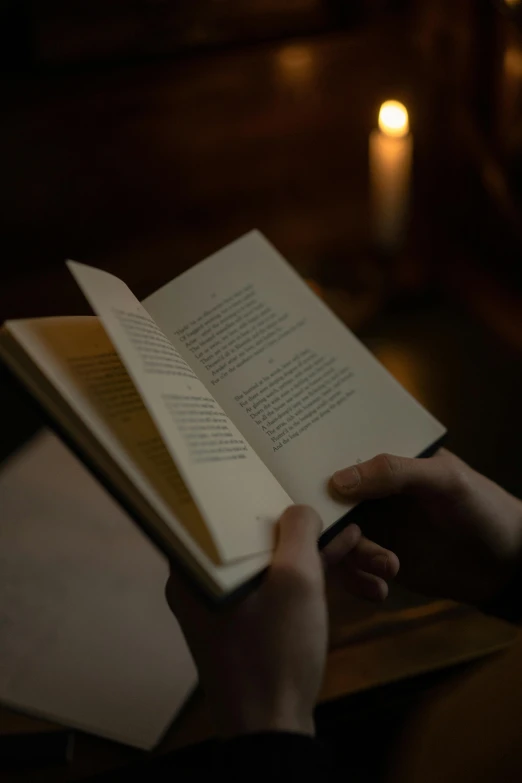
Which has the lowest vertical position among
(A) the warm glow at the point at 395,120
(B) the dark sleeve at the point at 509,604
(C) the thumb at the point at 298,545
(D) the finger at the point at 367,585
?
(B) the dark sleeve at the point at 509,604

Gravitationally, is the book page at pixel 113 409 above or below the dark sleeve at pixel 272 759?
above

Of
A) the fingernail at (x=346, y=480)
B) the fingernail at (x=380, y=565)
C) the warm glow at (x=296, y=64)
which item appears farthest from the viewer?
the warm glow at (x=296, y=64)

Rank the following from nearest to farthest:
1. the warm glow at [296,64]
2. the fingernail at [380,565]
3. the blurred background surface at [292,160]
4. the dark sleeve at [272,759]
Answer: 1. the dark sleeve at [272,759]
2. the fingernail at [380,565]
3. the blurred background surface at [292,160]
4. the warm glow at [296,64]

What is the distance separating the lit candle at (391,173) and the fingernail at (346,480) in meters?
0.76

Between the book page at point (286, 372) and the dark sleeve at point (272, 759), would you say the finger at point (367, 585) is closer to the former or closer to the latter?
the book page at point (286, 372)

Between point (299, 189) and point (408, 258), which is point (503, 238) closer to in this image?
point (408, 258)

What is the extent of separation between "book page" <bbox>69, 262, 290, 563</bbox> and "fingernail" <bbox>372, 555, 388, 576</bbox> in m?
0.19

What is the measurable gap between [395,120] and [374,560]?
2.61 feet

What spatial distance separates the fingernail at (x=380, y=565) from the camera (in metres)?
0.78

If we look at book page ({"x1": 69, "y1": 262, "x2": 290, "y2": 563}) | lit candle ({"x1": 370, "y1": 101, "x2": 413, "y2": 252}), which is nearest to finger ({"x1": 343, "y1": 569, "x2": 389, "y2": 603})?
book page ({"x1": 69, "y1": 262, "x2": 290, "y2": 563})

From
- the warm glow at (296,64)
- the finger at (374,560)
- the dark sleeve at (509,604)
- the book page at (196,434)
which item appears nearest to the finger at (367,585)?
the finger at (374,560)

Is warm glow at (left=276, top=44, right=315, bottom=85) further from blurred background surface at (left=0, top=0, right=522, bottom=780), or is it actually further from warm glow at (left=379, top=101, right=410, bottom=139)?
Answer: warm glow at (left=379, top=101, right=410, bottom=139)

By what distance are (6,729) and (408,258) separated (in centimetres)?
111

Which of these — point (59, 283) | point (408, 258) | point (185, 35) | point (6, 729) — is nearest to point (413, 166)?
point (408, 258)
